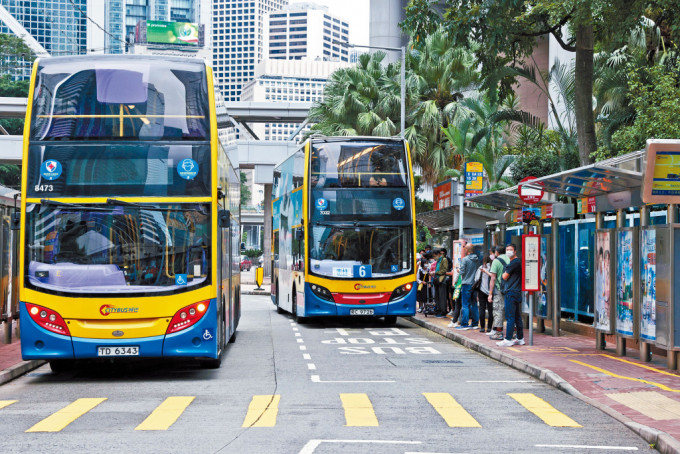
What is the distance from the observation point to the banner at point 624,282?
15297 millimetres

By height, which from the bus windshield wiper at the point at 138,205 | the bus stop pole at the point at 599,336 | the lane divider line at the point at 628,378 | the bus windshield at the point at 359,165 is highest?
the bus windshield at the point at 359,165

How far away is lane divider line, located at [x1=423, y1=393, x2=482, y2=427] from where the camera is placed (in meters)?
9.73

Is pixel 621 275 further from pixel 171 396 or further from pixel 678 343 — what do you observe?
pixel 171 396

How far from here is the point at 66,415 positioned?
10.2m

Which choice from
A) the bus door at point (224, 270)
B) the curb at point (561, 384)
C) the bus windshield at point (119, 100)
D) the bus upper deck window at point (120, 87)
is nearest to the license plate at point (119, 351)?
the bus door at point (224, 270)

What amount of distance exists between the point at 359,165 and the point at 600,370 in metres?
9.88

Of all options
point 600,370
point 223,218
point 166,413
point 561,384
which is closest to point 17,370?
point 223,218

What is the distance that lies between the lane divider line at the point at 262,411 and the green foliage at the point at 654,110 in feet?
46.8

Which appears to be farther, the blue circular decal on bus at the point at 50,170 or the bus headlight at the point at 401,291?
the bus headlight at the point at 401,291

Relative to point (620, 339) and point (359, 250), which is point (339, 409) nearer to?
point (620, 339)

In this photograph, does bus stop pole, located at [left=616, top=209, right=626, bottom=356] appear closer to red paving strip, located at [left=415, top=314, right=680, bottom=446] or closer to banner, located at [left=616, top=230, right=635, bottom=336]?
red paving strip, located at [left=415, top=314, right=680, bottom=446]

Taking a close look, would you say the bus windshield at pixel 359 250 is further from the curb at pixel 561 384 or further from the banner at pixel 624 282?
the banner at pixel 624 282

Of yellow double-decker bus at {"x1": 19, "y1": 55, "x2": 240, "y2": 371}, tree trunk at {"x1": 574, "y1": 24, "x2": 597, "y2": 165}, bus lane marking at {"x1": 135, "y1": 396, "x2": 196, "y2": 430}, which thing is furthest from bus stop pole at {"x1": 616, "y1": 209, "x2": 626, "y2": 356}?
bus lane marking at {"x1": 135, "y1": 396, "x2": 196, "y2": 430}

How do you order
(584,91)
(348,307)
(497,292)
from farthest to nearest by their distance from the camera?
1. (348,307)
2. (584,91)
3. (497,292)
